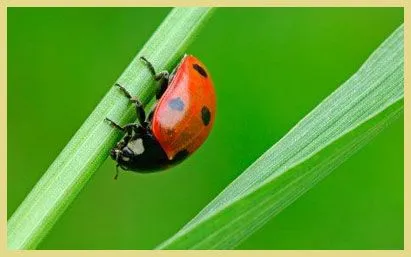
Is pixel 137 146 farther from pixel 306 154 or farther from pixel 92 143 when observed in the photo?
pixel 306 154

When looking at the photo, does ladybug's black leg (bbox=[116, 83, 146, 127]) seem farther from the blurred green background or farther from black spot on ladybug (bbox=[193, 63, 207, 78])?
the blurred green background

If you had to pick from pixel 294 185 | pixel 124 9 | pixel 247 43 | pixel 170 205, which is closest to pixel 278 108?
pixel 247 43

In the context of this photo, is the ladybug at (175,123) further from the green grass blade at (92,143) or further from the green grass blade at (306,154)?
the green grass blade at (306,154)

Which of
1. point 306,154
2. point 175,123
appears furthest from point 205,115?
point 306,154

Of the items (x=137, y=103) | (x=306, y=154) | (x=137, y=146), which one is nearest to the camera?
(x=306, y=154)

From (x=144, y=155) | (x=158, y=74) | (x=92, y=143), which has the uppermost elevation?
(x=158, y=74)

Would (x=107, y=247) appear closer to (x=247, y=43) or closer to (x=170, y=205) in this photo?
(x=170, y=205)

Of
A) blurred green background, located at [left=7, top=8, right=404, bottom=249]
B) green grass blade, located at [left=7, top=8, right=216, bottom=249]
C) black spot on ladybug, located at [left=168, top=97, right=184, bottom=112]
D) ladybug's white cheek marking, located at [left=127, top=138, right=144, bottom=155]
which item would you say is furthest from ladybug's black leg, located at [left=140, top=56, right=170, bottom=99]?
blurred green background, located at [left=7, top=8, right=404, bottom=249]
